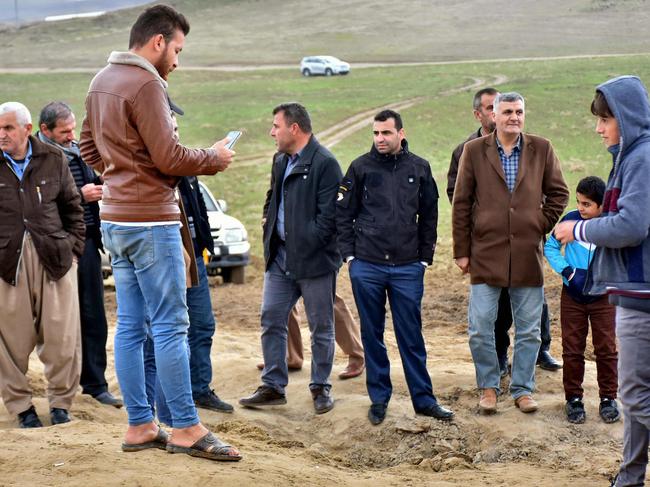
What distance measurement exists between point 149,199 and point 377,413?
3.04 metres

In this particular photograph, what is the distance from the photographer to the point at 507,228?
731cm

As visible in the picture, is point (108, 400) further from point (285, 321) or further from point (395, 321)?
point (395, 321)

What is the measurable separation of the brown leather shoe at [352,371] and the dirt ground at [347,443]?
0.27ft

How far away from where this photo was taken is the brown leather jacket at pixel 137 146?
517 centimetres

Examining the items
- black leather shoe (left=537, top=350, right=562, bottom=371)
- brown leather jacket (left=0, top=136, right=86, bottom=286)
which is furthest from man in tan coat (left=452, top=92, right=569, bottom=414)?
brown leather jacket (left=0, top=136, right=86, bottom=286)

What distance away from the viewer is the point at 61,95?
120 ft

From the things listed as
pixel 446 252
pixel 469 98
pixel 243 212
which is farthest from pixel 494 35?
pixel 446 252

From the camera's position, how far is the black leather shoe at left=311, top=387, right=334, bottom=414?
7.94 m

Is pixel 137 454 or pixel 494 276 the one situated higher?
pixel 494 276

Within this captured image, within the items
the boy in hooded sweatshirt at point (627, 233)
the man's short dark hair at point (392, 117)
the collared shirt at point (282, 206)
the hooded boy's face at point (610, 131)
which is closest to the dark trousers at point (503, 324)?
the man's short dark hair at point (392, 117)

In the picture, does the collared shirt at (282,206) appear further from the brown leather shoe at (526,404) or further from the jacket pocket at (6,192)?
the brown leather shoe at (526,404)

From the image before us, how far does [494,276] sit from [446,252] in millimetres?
8864

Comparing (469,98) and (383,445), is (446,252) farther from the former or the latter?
(469,98)

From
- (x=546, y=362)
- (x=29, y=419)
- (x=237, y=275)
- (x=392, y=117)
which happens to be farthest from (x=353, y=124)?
(x=29, y=419)
